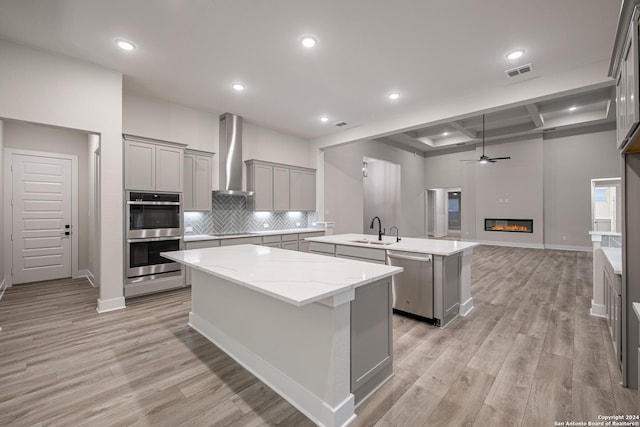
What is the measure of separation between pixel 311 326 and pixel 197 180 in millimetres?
3905

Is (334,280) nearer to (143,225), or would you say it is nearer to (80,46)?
(143,225)

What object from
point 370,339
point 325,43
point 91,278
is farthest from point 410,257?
point 91,278

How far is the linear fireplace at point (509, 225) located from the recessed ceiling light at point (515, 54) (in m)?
7.35

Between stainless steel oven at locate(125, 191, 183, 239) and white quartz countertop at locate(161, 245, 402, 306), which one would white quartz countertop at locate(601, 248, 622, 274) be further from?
stainless steel oven at locate(125, 191, 183, 239)

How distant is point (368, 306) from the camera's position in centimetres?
198

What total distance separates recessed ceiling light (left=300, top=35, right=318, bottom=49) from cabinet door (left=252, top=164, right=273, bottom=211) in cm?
290

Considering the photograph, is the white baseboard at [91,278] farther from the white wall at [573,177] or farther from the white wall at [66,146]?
the white wall at [573,177]

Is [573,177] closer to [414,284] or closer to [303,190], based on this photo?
[303,190]

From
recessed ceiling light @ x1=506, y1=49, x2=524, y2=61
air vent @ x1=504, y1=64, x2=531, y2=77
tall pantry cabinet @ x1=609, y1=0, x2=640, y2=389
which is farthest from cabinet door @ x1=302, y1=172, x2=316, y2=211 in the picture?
tall pantry cabinet @ x1=609, y1=0, x2=640, y2=389

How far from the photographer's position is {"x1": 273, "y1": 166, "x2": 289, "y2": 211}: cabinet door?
19.7ft

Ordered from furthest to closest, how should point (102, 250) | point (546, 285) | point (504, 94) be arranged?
point (546, 285) → point (504, 94) → point (102, 250)

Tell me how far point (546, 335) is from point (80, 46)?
5928 millimetres

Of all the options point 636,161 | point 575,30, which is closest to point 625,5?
point 636,161

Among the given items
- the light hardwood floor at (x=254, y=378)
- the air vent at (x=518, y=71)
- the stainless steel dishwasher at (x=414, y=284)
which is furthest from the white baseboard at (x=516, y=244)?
the stainless steel dishwasher at (x=414, y=284)
